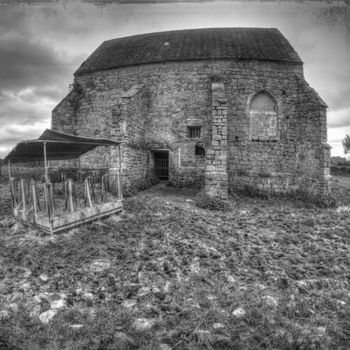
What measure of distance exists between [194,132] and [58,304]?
988cm

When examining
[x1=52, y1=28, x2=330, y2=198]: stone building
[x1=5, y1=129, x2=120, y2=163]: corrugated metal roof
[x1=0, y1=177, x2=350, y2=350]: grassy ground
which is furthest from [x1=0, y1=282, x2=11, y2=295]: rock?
[x1=52, y1=28, x2=330, y2=198]: stone building

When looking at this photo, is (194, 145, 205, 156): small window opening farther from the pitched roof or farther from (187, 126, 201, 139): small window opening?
the pitched roof

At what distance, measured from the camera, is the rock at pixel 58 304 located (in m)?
3.07

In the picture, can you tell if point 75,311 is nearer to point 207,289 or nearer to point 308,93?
point 207,289

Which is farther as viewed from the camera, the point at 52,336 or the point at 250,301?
the point at 250,301

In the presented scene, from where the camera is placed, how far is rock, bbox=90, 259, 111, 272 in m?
4.09

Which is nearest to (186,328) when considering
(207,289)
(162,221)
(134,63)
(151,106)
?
(207,289)

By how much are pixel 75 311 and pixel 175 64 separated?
1157cm

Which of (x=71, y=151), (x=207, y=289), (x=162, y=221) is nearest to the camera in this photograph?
(x=207, y=289)

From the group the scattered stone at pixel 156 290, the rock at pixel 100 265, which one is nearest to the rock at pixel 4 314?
the rock at pixel 100 265

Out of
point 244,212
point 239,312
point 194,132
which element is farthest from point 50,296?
point 194,132

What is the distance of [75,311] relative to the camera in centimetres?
297

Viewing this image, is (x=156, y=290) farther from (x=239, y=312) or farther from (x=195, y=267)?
(x=239, y=312)

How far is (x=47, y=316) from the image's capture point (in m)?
2.88
